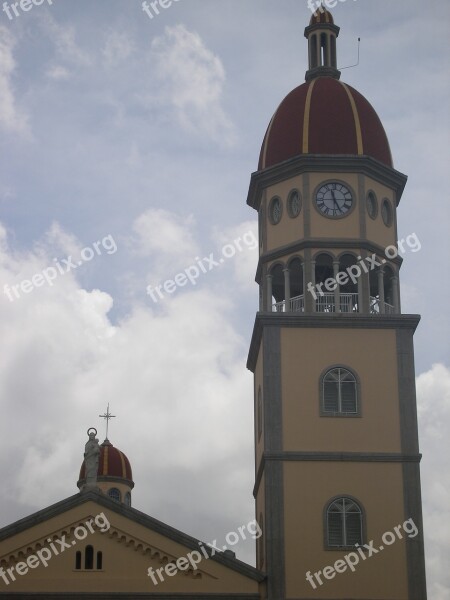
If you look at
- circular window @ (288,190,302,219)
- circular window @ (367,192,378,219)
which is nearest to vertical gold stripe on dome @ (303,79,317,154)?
circular window @ (288,190,302,219)

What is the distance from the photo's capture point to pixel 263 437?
39844mm

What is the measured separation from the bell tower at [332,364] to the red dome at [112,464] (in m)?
23.2

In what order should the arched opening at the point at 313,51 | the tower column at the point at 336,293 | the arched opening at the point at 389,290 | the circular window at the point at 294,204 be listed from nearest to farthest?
the tower column at the point at 336,293
the arched opening at the point at 389,290
the circular window at the point at 294,204
the arched opening at the point at 313,51

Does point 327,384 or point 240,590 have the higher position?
point 327,384

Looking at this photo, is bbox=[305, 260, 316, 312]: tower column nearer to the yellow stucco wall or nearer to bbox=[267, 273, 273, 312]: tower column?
bbox=[267, 273, 273, 312]: tower column

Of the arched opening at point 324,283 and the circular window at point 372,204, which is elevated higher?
the circular window at point 372,204

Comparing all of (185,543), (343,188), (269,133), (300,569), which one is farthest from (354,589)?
(269,133)

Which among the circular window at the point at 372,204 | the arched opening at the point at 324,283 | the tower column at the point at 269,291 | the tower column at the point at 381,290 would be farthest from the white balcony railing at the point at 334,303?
the circular window at the point at 372,204

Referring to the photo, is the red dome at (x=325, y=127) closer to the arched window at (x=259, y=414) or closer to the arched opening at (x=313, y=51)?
the arched opening at (x=313, y=51)

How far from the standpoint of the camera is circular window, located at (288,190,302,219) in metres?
42.1

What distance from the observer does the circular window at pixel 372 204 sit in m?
42.2

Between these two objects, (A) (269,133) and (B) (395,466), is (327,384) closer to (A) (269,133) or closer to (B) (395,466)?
(B) (395,466)

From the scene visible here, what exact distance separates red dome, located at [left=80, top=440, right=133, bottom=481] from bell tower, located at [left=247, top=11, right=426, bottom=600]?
2318cm

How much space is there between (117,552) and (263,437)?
575 cm
